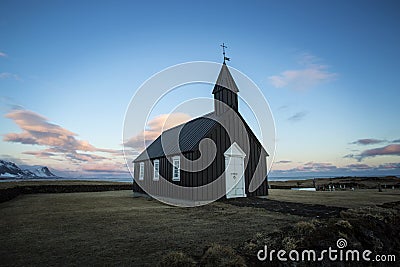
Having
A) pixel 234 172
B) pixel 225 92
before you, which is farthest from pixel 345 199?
pixel 225 92

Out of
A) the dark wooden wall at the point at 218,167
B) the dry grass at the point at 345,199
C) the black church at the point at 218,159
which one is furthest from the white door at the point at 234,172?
the dry grass at the point at 345,199

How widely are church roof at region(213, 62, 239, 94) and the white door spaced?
5.06 m

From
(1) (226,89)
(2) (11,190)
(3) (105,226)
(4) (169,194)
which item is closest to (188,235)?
(3) (105,226)

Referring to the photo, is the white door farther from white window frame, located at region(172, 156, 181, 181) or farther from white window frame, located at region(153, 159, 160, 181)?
white window frame, located at region(153, 159, 160, 181)

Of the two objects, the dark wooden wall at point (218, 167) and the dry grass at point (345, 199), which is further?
the dark wooden wall at point (218, 167)

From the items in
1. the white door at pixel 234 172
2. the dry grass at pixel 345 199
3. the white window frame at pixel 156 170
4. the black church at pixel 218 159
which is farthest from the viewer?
the white window frame at pixel 156 170

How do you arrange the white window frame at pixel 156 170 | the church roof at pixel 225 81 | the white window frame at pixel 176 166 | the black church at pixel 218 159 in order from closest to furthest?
the black church at pixel 218 159 → the white window frame at pixel 176 166 → the church roof at pixel 225 81 → the white window frame at pixel 156 170

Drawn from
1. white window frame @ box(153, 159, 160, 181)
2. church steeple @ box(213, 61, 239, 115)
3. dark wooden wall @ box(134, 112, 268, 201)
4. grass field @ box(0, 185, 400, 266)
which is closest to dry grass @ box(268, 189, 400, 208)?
dark wooden wall @ box(134, 112, 268, 201)

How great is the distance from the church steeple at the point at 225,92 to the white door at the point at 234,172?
135 inches

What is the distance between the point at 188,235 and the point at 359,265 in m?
4.89

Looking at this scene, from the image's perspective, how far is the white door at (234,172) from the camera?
18047 mm

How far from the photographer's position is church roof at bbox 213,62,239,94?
20.5 meters

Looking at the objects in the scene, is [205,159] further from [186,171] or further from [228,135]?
[228,135]

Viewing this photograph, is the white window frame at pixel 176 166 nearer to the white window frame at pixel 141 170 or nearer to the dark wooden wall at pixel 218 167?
the dark wooden wall at pixel 218 167
